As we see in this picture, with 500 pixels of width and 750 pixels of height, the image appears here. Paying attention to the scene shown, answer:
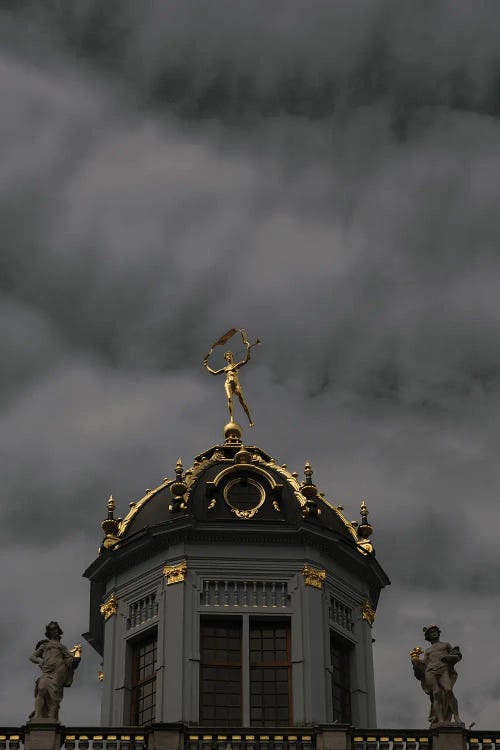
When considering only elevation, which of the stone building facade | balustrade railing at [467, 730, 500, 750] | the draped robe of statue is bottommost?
balustrade railing at [467, 730, 500, 750]

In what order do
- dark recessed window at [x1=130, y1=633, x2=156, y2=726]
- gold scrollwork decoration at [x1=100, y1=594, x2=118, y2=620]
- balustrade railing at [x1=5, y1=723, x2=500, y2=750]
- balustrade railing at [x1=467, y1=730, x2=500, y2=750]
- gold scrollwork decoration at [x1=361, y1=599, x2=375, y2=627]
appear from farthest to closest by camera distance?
gold scrollwork decoration at [x1=361, y1=599, x2=375, y2=627], gold scrollwork decoration at [x1=100, y1=594, x2=118, y2=620], dark recessed window at [x1=130, y1=633, x2=156, y2=726], balustrade railing at [x1=467, y1=730, x2=500, y2=750], balustrade railing at [x1=5, y1=723, x2=500, y2=750]

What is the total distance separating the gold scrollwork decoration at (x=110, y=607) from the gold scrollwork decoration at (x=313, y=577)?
477cm

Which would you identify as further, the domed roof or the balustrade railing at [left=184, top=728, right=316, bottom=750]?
the domed roof

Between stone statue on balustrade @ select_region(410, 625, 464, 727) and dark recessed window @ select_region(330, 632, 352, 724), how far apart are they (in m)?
3.31

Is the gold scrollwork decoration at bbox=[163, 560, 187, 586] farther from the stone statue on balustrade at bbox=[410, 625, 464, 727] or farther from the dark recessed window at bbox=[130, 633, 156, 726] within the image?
the stone statue on balustrade at bbox=[410, 625, 464, 727]

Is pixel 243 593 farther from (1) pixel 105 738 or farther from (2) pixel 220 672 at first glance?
(1) pixel 105 738

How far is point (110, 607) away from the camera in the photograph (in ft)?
155

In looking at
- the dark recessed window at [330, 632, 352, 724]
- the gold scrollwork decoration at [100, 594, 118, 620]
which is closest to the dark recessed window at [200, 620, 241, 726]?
the dark recessed window at [330, 632, 352, 724]

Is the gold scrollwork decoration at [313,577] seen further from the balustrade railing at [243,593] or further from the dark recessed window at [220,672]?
the dark recessed window at [220,672]

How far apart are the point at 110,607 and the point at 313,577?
5.14 m

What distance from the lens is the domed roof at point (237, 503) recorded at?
4725 cm

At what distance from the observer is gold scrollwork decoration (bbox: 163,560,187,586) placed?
4612 centimetres

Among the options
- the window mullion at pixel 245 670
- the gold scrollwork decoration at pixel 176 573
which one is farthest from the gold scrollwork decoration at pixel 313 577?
the gold scrollwork decoration at pixel 176 573

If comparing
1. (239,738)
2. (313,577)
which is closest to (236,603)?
(313,577)
